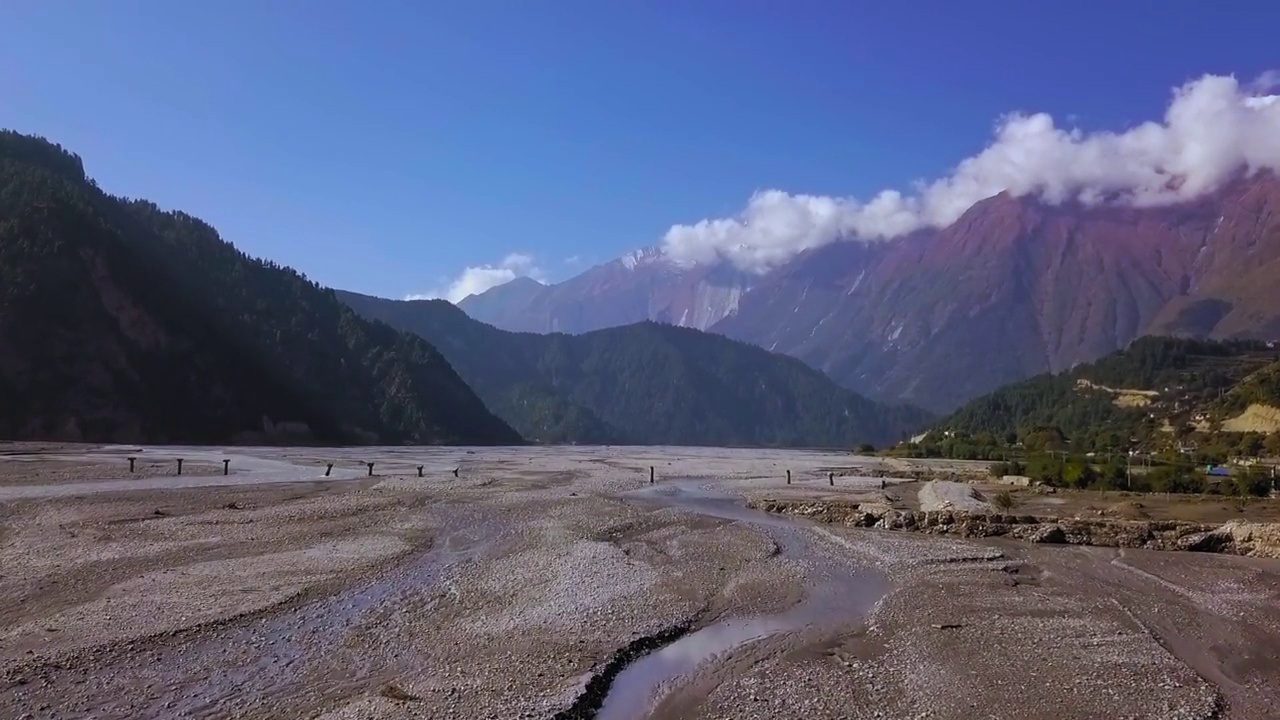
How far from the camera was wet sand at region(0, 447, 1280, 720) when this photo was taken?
49.2ft

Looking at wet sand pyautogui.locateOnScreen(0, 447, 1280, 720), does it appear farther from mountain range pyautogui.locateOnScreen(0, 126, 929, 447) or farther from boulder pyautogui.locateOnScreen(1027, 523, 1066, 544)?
mountain range pyautogui.locateOnScreen(0, 126, 929, 447)

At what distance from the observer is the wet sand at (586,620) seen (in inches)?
591

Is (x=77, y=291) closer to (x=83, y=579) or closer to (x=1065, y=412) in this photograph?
(x=83, y=579)

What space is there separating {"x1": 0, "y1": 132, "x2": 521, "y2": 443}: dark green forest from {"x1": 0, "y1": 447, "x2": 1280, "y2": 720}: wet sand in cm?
7160

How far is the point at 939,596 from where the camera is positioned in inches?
969

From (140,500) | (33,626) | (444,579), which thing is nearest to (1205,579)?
(444,579)

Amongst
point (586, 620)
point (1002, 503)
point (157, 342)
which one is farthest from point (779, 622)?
point (157, 342)

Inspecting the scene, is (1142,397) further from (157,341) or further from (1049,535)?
(157,341)

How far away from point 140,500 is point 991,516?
38394 mm

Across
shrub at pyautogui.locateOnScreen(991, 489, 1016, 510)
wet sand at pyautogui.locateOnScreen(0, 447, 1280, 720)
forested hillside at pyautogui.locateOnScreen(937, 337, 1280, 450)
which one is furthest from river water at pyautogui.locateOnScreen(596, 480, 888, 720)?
forested hillside at pyautogui.locateOnScreen(937, 337, 1280, 450)

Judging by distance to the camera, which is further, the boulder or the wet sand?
the boulder

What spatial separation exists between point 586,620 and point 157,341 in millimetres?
115356

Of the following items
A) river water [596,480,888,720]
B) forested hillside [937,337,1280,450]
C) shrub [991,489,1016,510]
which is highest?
forested hillside [937,337,1280,450]

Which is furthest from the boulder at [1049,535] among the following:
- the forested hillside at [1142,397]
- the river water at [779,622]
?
the forested hillside at [1142,397]
